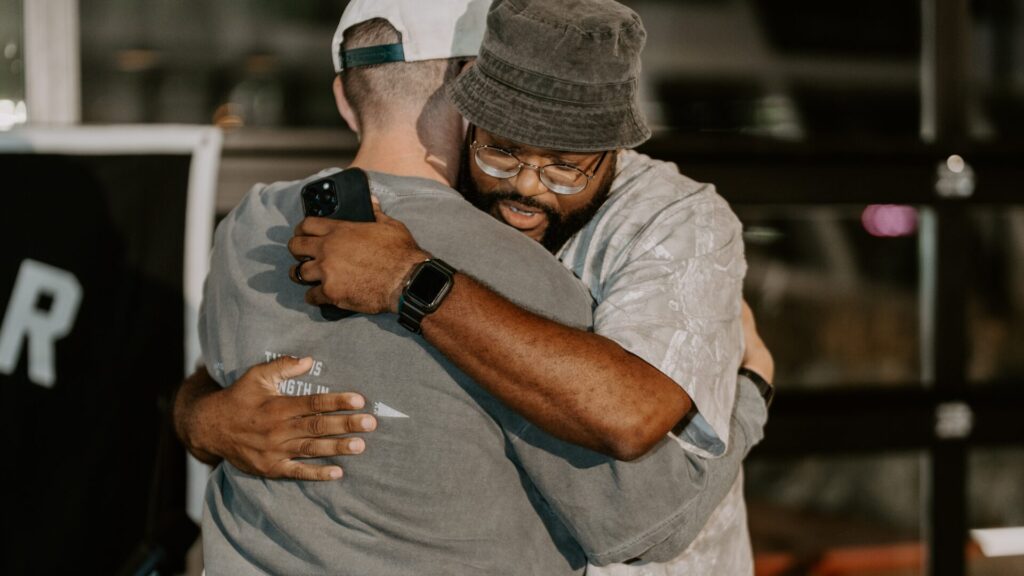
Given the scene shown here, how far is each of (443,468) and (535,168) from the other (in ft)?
1.56

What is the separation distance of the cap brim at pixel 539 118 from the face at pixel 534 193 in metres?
0.06

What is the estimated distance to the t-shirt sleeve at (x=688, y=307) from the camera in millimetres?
1536

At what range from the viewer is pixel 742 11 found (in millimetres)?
3637

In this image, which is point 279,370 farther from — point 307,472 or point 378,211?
point 378,211

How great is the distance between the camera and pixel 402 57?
1.68m

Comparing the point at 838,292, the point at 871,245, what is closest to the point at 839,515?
the point at 838,292

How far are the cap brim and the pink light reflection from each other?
7.61ft

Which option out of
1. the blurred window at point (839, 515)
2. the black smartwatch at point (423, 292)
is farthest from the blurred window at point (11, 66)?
the blurred window at point (839, 515)

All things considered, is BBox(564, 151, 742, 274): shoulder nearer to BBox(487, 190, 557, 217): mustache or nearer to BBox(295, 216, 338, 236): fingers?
BBox(487, 190, 557, 217): mustache

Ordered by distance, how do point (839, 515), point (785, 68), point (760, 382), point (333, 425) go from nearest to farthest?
point (333, 425) < point (760, 382) < point (785, 68) < point (839, 515)

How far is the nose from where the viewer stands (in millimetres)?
1690

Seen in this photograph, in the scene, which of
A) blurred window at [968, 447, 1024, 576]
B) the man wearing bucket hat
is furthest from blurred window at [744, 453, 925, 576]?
the man wearing bucket hat

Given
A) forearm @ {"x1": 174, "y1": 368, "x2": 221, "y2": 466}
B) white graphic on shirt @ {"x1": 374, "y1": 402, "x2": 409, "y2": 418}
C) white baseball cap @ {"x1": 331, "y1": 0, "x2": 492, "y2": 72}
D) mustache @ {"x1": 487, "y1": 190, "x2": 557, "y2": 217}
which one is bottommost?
forearm @ {"x1": 174, "y1": 368, "x2": 221, "y2": 466}

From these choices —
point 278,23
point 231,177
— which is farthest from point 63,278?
point 278,23
